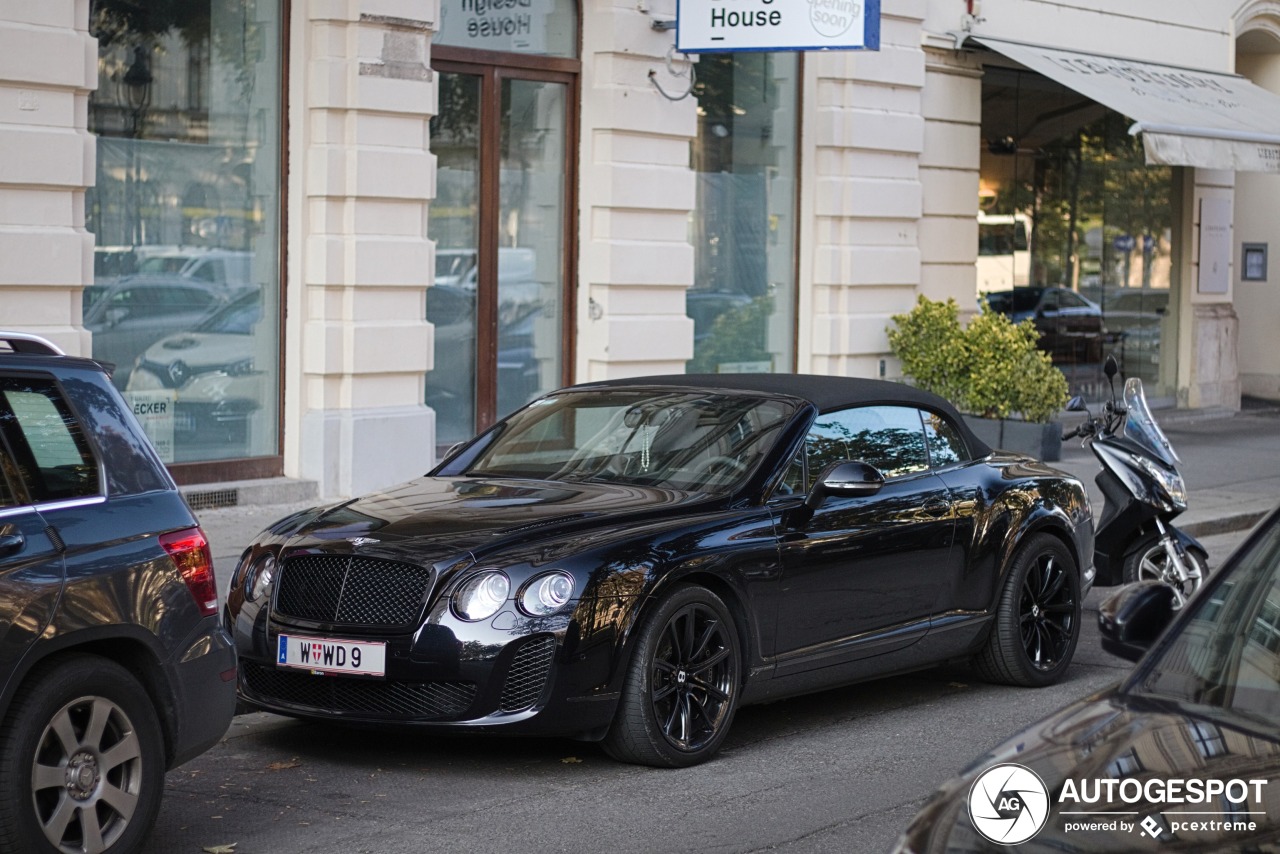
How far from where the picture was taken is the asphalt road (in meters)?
5.73

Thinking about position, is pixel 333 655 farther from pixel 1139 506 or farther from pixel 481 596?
pixel 1139 506

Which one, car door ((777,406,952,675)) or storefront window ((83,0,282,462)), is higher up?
storefront window ((83,0,282,462))

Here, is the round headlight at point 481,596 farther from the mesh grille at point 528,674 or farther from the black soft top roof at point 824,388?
the black soft top roof at point 824,388

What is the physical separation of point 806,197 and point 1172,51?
6636 millimetres

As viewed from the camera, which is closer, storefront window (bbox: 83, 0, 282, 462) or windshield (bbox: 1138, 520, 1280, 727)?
windshield (bbox: 1138, 520, 1280, 727)

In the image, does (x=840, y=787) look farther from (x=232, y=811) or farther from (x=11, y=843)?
(x=11, y=843)

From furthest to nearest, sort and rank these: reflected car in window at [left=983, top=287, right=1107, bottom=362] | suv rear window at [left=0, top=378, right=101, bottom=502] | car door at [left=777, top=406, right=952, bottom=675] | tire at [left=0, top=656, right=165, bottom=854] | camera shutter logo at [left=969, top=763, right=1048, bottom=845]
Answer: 1. reflected car in window at [left=983, top=287, right=1107, bottom=362]
2. car door at [left=777, top=406, right=952, bottom=675]
3. suv rear window at [left=0, top=378, right=101, bottom=502]
4. tire at [left=0, top=656, right=165, bottom=854]
5. camera shutter logo at [left=969, top=763, right=1048, bottom=845]

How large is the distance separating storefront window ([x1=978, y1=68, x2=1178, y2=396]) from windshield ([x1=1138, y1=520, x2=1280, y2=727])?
16.4 m

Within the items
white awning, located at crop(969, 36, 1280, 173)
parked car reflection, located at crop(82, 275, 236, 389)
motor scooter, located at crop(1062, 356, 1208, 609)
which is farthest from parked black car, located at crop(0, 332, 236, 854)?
white awning, located at crop(969, 36, 1280, 173)

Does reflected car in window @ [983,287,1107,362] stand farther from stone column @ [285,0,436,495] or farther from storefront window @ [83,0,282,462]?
storefront window @ [83,0,282,462]

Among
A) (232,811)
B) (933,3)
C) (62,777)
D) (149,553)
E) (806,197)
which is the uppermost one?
(933,3)

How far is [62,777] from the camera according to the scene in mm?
4922

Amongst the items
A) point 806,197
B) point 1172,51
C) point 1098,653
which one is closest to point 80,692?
point 1098,653

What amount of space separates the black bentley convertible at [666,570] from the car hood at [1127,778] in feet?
10.1
